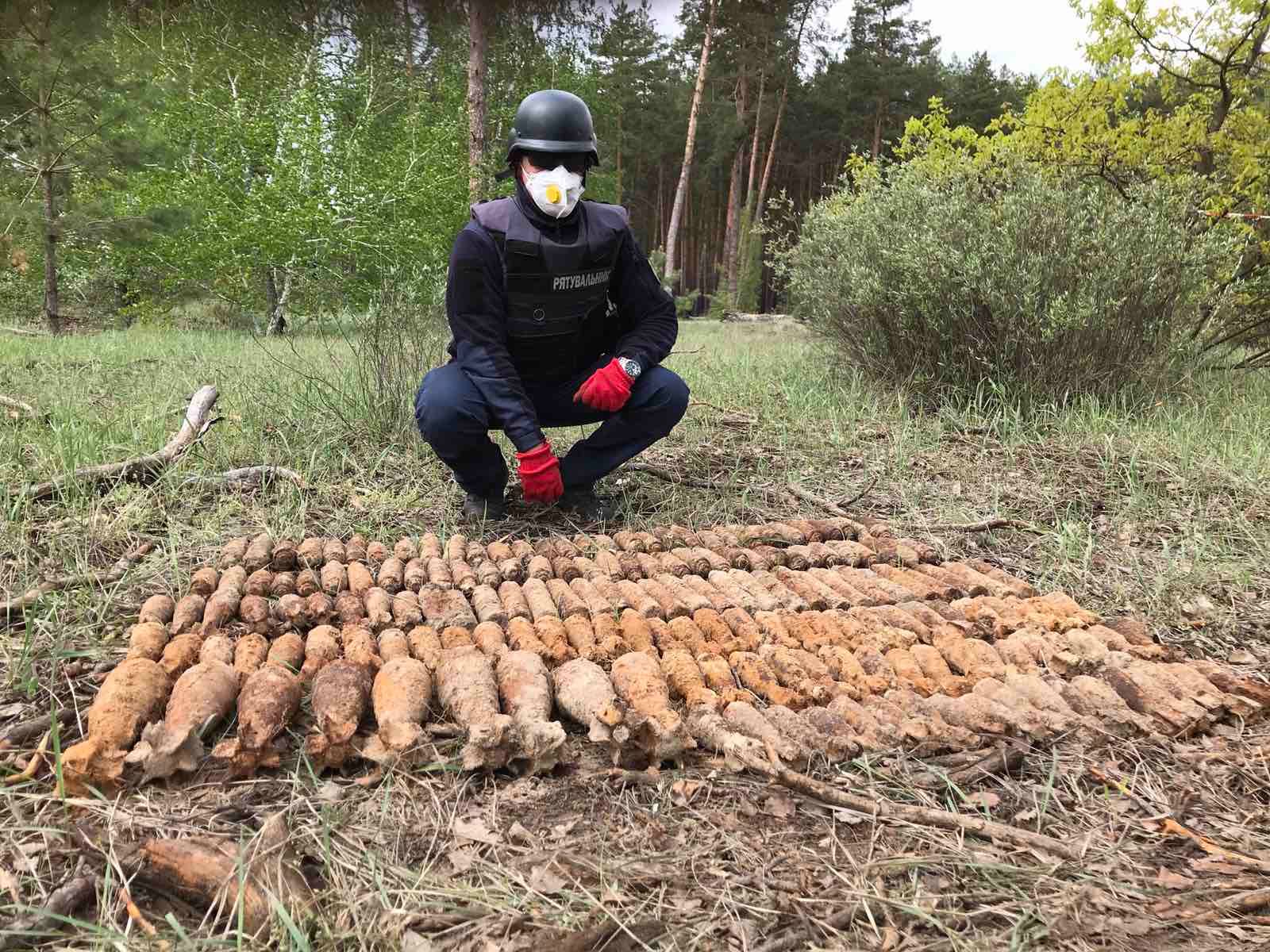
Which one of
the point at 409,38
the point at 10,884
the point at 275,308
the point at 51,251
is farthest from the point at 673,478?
the point at 409,38

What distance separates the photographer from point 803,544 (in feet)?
9.25

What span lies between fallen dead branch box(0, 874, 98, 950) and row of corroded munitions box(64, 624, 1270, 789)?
248mm

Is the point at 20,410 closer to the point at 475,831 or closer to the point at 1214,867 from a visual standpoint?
the point at 475,831

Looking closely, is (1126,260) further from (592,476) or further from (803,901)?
(803,901)

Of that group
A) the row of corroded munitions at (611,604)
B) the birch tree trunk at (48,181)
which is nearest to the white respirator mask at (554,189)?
the row of corroded munitions at (611,604)

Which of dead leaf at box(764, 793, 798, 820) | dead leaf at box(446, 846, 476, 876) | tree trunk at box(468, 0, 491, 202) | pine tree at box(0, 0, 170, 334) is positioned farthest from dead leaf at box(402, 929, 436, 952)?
pine tree at box(0, 0, 170, 334)

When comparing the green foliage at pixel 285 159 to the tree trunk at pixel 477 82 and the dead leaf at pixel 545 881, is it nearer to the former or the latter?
the tree trunk at pixel 477 82

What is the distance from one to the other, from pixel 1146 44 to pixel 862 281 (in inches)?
142

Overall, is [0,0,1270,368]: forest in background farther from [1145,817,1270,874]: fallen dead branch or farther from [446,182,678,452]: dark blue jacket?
[1145,817,1270,874]: fallen dead branch

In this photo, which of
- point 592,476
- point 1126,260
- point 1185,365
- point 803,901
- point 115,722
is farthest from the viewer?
point 1185,365

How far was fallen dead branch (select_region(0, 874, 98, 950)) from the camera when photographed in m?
1.11

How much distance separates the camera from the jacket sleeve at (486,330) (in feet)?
9.47

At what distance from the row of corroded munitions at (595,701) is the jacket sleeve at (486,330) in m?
1.12

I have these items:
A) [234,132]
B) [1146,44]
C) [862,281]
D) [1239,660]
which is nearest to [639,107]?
[234,132]
